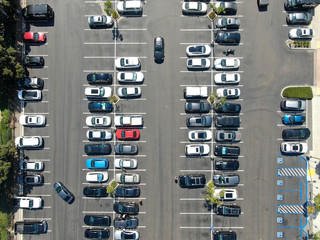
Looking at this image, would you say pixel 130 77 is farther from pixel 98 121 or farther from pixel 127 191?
pixel 127 191

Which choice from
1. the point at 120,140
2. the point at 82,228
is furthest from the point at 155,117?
the point at 82,228

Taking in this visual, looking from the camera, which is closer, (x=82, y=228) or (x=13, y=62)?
(x=13, y=62)

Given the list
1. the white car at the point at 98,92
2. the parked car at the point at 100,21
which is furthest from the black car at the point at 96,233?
the parked car at the point at 100,21

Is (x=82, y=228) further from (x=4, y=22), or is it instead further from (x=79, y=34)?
(x=4, y=22)

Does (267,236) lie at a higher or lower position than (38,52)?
lower

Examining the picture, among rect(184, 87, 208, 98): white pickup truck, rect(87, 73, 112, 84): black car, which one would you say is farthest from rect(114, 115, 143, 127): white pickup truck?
rect(184, 87, 208, 98): white pickup truck

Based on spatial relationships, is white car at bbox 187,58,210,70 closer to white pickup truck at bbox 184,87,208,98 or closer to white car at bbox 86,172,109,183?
white pickup truck at bbox 184,87,208,98

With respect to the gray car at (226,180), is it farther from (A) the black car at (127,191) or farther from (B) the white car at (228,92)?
(B) the white car at (228,92)

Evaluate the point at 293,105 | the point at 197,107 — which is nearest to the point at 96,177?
the point at 197,107
